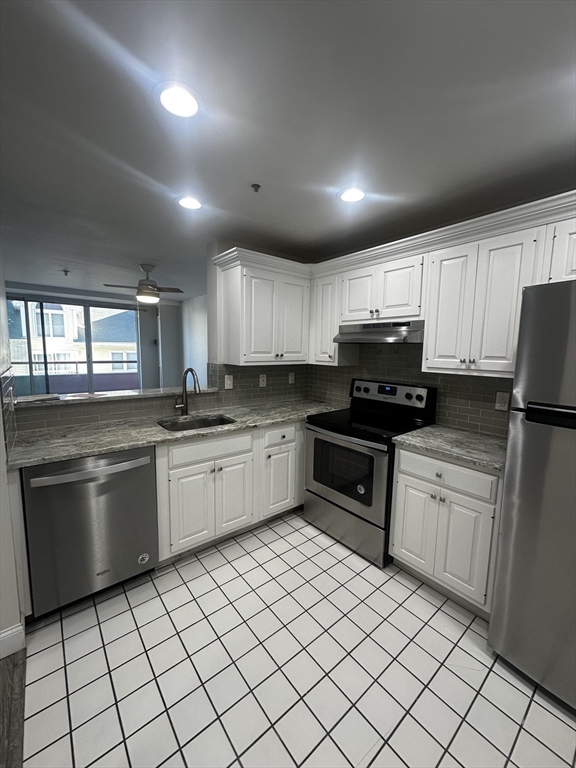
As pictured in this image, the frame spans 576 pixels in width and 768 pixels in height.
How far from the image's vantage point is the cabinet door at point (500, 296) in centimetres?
183

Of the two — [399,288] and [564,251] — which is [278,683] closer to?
[399,288]

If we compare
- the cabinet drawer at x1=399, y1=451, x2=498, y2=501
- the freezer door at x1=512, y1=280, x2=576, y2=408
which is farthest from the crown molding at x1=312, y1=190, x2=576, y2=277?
the cabinet drawer at x1=399, y1=451, x2=498, y2=501

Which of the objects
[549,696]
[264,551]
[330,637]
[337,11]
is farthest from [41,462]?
[549,696]

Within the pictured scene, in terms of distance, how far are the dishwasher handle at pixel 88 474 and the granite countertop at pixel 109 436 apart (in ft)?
0.29

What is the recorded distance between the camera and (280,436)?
271 cm

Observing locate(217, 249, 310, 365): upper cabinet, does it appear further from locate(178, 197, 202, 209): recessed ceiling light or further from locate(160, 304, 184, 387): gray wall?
locate(160, 304, 184, 387): gray wall

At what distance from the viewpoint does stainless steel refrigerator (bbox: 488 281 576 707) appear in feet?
A: 4.36

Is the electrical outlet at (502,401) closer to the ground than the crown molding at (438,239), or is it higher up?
closer to the ground

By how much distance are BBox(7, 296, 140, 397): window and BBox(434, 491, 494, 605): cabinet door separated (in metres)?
6.57

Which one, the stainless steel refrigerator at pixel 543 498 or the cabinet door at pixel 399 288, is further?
the cabinet door at pixel 399 288

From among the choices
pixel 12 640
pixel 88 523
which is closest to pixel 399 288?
pixel 88 523

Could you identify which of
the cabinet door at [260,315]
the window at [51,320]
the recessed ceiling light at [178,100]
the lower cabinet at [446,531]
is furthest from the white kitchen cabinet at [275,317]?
the window at [51,320]

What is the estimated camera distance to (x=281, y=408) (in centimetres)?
312

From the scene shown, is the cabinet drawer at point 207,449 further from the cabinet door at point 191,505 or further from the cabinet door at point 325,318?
the cabinet door at point 325,318
